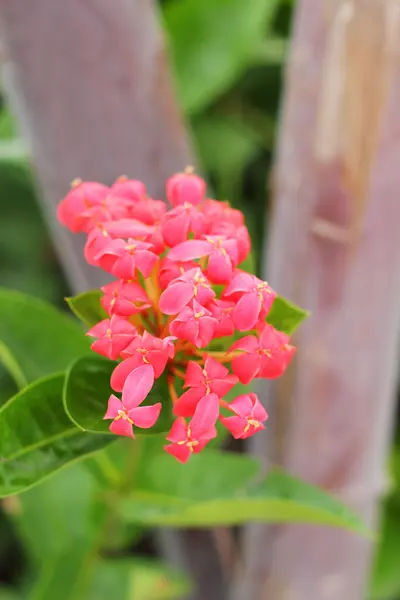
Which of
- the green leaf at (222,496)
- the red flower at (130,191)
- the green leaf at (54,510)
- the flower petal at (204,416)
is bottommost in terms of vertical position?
the green leaf at (54,510)

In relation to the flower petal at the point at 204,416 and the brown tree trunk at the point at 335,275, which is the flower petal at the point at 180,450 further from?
the brown tree trunk at the point at 335,275

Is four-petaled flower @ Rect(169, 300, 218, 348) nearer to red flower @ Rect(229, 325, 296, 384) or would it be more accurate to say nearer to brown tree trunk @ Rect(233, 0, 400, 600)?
red flower @ Rect(229, 325, 296, 384)

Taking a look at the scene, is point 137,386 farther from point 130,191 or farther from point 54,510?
point 54,510

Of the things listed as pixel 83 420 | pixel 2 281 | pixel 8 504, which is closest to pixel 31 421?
pixel 83 420

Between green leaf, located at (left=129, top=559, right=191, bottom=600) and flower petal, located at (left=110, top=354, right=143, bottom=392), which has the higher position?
flower petal, located at (left=110, top=354, right=143, bottom=392)

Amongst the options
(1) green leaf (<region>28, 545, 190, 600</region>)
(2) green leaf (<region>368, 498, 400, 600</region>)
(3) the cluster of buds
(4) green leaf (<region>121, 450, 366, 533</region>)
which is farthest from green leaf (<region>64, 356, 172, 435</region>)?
(2) green leaf (<region>368, 498, 400, 600</region>)

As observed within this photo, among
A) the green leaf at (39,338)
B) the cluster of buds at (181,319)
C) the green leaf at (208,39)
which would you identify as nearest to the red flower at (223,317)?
the cluster of buds at (181,319)

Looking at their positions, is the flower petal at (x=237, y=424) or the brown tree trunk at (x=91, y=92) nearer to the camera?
the flower petal at (x=237, y=424)
